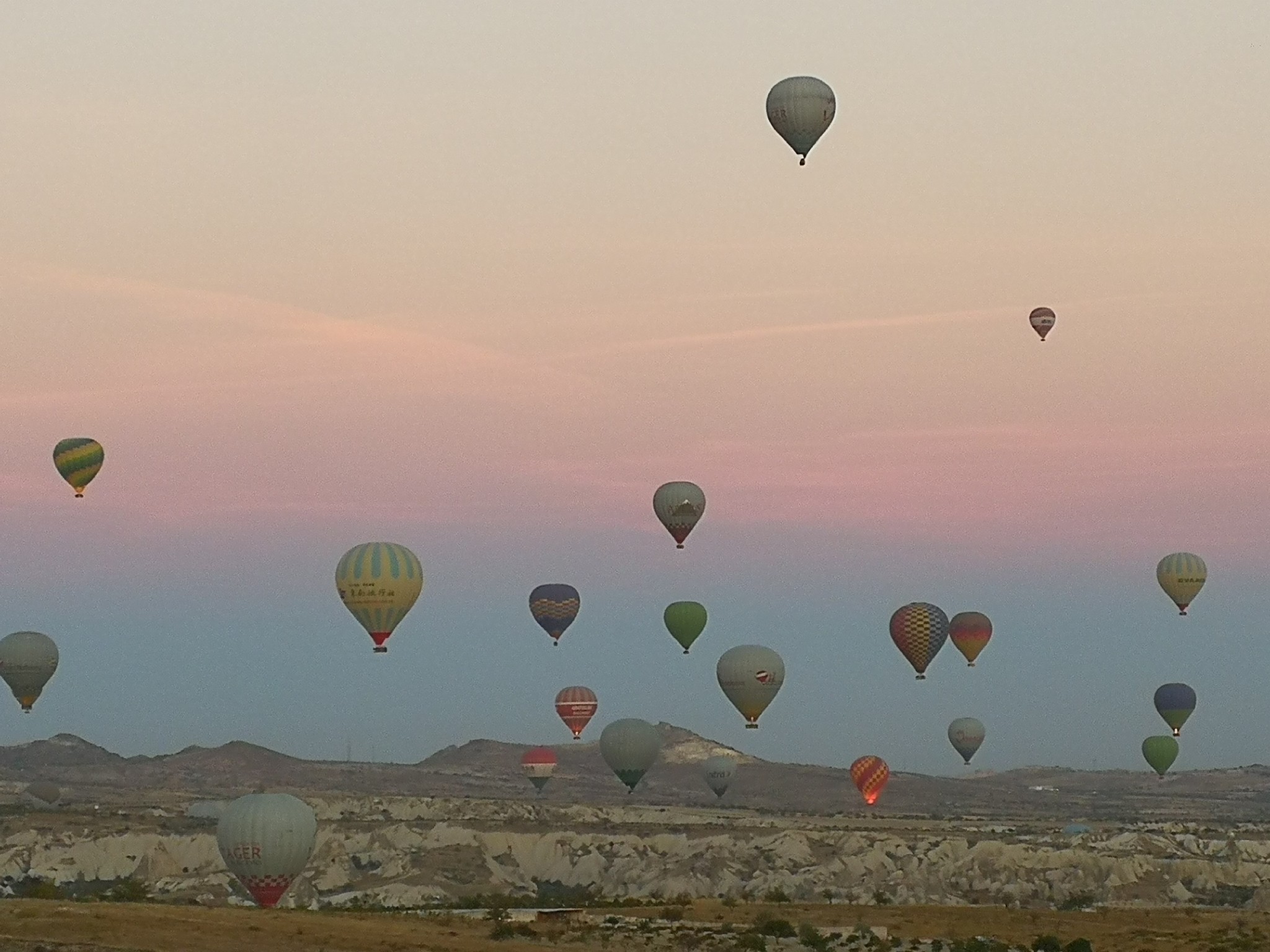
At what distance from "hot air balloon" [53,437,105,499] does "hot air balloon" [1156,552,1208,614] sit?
73.9 meters

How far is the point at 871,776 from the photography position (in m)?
170

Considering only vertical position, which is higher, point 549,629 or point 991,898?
point 549,629

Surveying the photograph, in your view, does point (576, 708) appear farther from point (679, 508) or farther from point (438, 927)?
point (438, 927)

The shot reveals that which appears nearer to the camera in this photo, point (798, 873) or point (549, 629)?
point (798, 873)

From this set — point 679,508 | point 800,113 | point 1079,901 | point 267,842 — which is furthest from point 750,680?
point 267,842

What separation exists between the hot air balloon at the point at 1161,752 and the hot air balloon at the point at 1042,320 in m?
62.3

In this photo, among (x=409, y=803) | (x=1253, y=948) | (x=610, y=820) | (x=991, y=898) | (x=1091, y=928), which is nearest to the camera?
(x=1253, y=948)

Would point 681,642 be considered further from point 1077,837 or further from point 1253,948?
point 1253,948

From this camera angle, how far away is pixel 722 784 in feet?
623

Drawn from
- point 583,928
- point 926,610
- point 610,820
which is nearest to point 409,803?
point 610,820

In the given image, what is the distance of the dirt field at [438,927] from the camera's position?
67.2 meters

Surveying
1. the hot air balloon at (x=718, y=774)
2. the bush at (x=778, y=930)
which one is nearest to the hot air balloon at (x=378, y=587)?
the bush at (x=778, y=930)

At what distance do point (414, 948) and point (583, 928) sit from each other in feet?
33.6

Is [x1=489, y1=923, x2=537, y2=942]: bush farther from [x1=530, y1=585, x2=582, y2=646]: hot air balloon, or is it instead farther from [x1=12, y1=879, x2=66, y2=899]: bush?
[x1=530, y1=585, x2=582, y2=646]: hot air balloon
